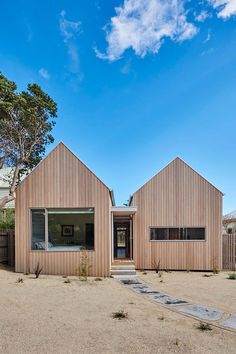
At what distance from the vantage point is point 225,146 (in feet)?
45.4

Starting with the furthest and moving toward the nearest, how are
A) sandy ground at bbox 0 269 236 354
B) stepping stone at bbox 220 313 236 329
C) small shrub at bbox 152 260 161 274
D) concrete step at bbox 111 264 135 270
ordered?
small shrub at bbox 152 260 161 274
concrete step at bbox 111 264 135 270
stepping stone at bbox 220 313 236 329
sandy ground at bbox 0 269 236 354

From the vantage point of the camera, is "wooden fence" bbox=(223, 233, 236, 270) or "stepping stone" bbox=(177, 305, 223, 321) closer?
"stepping stone" bbox=(177, 305, 223, 321)

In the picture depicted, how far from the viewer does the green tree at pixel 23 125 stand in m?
16.3

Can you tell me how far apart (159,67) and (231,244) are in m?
9.44

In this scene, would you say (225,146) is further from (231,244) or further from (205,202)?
(231,244)

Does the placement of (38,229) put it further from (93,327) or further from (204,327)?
(204,327)

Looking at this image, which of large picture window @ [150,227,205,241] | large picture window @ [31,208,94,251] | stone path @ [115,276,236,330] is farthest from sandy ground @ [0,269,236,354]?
large picture window @ [150,227,205,241]

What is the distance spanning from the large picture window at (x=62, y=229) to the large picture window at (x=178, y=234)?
396cm

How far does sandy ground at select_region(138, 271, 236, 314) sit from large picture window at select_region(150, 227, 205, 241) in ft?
5.55

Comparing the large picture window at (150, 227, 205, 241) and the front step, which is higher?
the large picture window at (150, 227, 205, 241)

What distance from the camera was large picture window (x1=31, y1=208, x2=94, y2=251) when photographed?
1169 centimetres

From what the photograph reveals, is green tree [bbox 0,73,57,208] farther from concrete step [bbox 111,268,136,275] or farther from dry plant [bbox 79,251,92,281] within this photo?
concrete step [bbox 111,268,136,275]

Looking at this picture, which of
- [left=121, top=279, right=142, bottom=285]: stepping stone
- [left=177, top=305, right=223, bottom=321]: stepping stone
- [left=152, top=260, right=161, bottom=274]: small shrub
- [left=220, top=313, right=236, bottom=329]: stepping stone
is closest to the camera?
→ [left=220, top=313, right=236, bottom=329]: stepping stone

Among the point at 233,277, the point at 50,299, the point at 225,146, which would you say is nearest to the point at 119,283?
the point at 50,299
